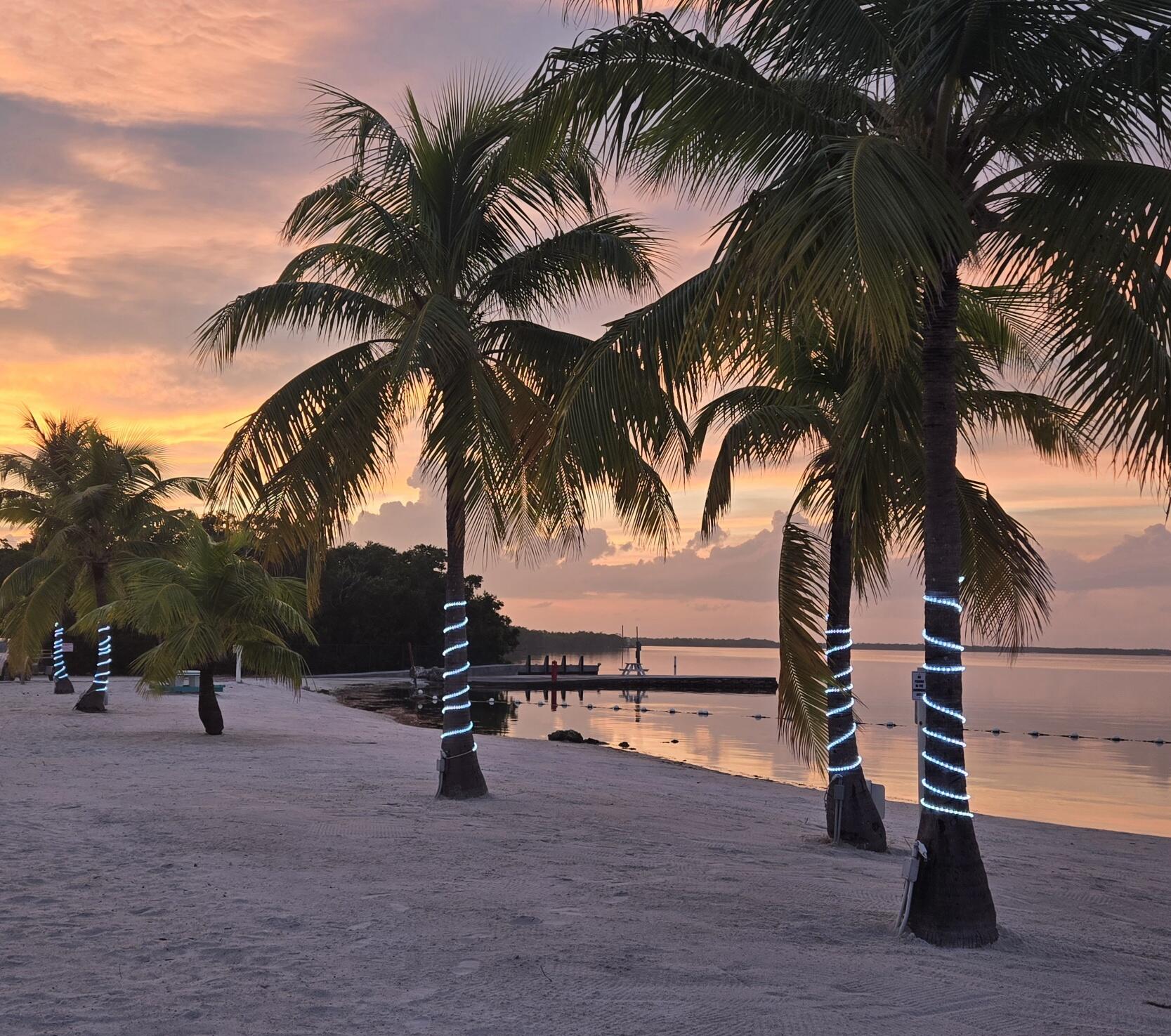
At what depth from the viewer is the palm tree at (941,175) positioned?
6.06m

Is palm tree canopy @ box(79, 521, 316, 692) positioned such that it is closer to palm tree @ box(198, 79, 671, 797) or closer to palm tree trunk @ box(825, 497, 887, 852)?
palm tree @ box(198, 79, 671, 797)

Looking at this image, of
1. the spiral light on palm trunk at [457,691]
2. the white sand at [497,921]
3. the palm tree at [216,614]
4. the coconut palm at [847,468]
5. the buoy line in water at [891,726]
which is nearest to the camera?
the white sand at [497,921]

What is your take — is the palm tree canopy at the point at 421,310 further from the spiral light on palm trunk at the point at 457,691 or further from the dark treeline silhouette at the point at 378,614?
the dark treeline silhouette at the point at 378,614

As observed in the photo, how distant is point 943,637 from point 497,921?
338cm

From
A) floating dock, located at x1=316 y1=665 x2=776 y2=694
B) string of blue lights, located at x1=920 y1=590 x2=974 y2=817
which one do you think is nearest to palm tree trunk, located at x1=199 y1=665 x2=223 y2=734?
string of blue lights, located at x1=920 y1=590 x2=974 y2=817

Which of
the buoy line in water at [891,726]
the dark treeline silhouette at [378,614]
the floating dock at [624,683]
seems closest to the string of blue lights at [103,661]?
the buoy line in water at [891,726]

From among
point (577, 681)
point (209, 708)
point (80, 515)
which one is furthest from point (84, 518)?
point (577, 681)

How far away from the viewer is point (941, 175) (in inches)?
263

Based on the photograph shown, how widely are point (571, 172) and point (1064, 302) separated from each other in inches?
238

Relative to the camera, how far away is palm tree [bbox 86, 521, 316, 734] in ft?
55.2

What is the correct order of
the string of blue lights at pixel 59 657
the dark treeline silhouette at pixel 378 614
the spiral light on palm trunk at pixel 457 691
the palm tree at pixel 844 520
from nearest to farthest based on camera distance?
the palm tree at pixel 844 520 < the spiral light on palm trunk at pixel 457 691 < the string of blue lights at pixel 59 657 < the dark treeline silhouette at pixel 378 614

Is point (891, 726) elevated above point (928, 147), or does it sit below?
below

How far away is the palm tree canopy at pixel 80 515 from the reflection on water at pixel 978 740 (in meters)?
10.2

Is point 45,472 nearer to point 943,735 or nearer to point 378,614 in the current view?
point 943,735
